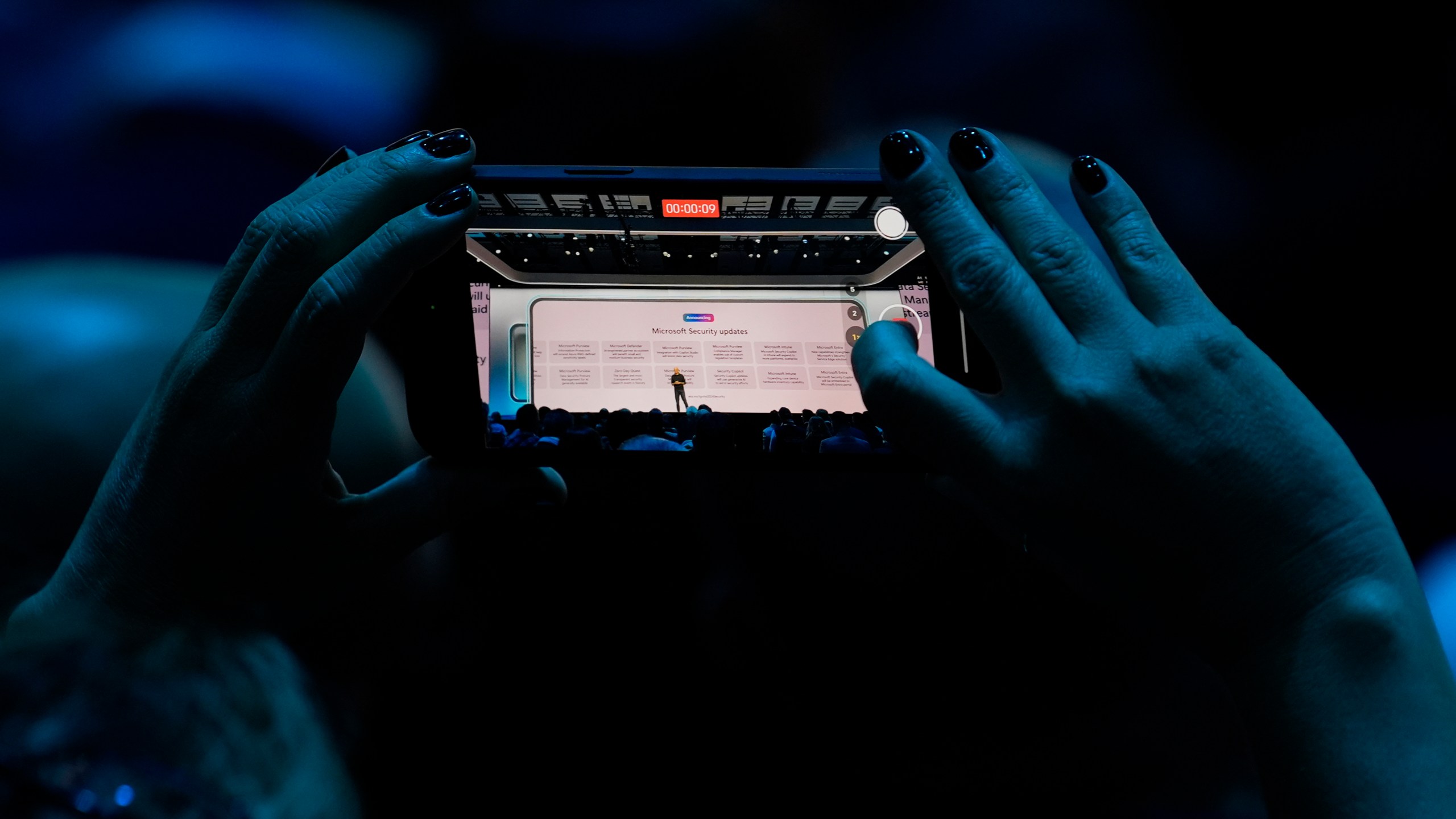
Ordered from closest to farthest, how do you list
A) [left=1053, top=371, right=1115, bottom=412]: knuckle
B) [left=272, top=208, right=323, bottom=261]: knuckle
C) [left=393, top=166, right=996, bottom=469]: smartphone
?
[left=1053, top=371, right=1115, bottom=412]: knuckle, [left=272, top=208, right=323, bottom=261]: knuckle, [left=393, top=166, right=996, bottom=469]: smartphone

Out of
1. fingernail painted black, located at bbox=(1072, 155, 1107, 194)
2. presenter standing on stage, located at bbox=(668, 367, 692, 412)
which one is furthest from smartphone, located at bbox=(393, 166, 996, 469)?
fingernail painted black, located at bbox=(1072, 155, 1107, 194)

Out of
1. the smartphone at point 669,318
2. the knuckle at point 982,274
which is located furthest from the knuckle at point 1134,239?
the smartphone at point 669,318

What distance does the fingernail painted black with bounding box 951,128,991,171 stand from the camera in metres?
0.49

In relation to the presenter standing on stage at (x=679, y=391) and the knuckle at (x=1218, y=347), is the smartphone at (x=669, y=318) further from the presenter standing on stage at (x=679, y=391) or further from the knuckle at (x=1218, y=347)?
the knuckle at (x=1218, y=347)

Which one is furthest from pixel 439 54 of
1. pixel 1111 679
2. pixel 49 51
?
pixel 1111 679

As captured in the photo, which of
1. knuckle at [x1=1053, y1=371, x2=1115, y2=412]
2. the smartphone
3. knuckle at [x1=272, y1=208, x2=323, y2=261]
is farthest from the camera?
the smartphone

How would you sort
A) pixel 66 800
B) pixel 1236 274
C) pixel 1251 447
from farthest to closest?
pixel 1236 274, pixel 1251 447, pixel 66 800

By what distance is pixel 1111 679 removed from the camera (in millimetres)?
1028

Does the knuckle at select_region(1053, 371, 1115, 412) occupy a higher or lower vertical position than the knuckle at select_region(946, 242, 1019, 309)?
lower

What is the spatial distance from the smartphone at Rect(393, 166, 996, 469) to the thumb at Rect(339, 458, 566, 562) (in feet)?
0.23

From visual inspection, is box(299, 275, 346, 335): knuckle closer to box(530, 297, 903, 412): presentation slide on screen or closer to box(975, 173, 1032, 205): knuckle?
box(530, 297, 903, 412): presentation slide on screen

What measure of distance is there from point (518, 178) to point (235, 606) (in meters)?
0.55

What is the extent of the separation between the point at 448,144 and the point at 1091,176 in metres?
0.59

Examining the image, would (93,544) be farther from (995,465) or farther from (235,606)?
(995,465)
